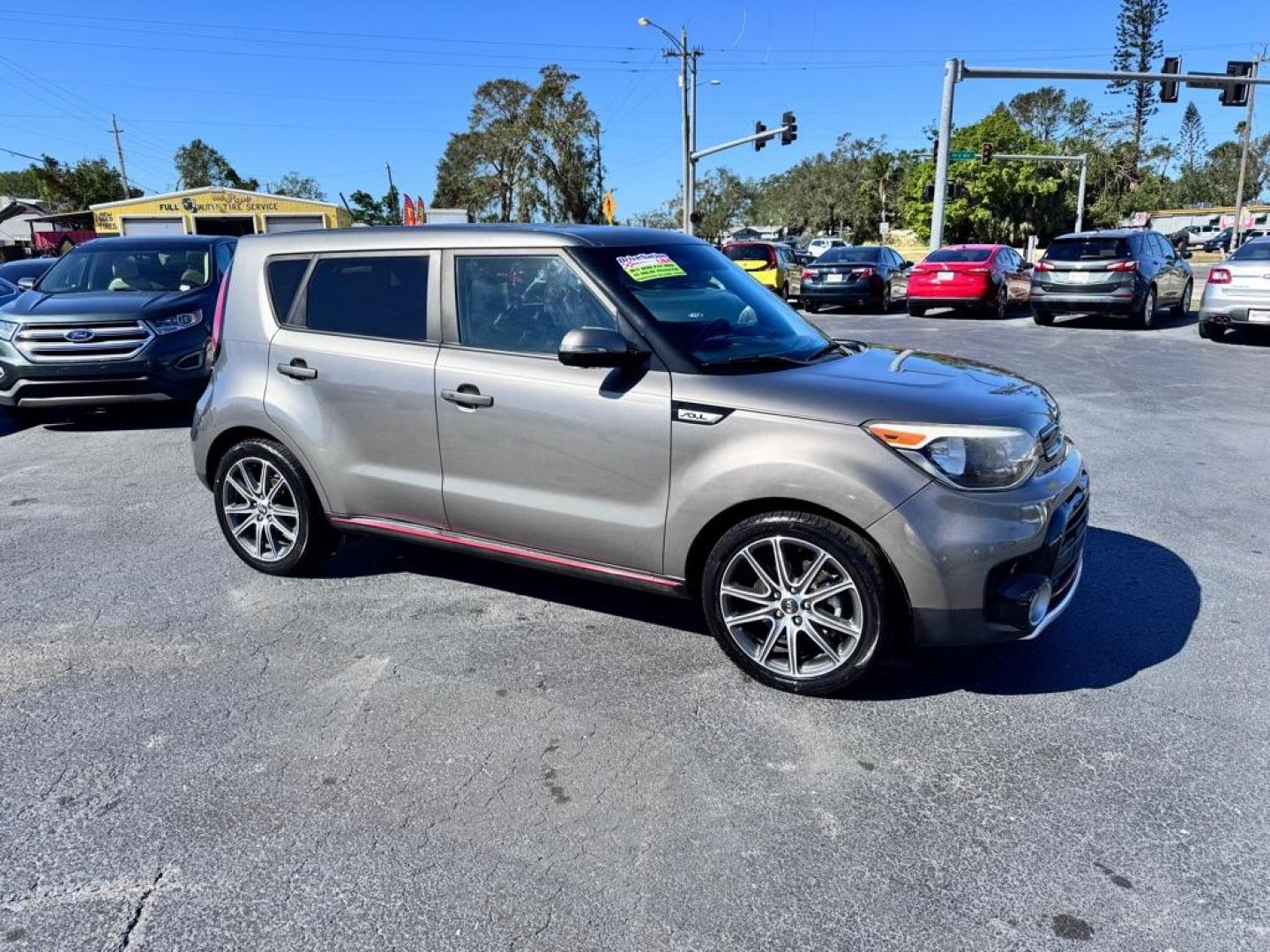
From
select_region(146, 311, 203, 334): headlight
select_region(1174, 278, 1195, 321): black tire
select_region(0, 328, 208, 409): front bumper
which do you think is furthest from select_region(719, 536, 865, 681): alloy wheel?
select_region(1174, 278, 1195, 321): black tire

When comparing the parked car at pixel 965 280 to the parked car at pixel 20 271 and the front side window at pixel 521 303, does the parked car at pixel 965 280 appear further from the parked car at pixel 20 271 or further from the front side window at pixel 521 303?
the front side window at pixel 521 303

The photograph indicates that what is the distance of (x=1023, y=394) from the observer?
12.7ft

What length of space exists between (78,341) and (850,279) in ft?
52.3

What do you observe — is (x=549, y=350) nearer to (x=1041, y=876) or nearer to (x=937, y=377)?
(x=937, y=377)

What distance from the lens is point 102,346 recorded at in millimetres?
8453

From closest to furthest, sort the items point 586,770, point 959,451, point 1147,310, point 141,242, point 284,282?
point 586,770 < point 959,451 < point 284,282 < point 141,242 < point 1147,310

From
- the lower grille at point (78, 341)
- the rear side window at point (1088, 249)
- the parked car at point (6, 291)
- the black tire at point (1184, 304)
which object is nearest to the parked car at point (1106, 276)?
the rear side window at point (1088, 249)

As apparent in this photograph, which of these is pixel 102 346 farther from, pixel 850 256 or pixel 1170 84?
pixel 1170 84

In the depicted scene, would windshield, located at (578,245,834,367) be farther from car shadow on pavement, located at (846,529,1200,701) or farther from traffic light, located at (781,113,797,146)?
traffic light, located at (781,113,797,146)

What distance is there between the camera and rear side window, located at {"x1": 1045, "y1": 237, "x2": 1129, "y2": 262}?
51.3 feet

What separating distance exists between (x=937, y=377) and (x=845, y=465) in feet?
2.78

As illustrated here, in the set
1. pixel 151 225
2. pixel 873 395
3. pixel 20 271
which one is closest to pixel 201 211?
pixel 151 225

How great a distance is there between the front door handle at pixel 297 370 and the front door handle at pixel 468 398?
0.85 metres

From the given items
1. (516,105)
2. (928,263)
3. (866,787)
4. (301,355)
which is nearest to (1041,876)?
(866,787)
